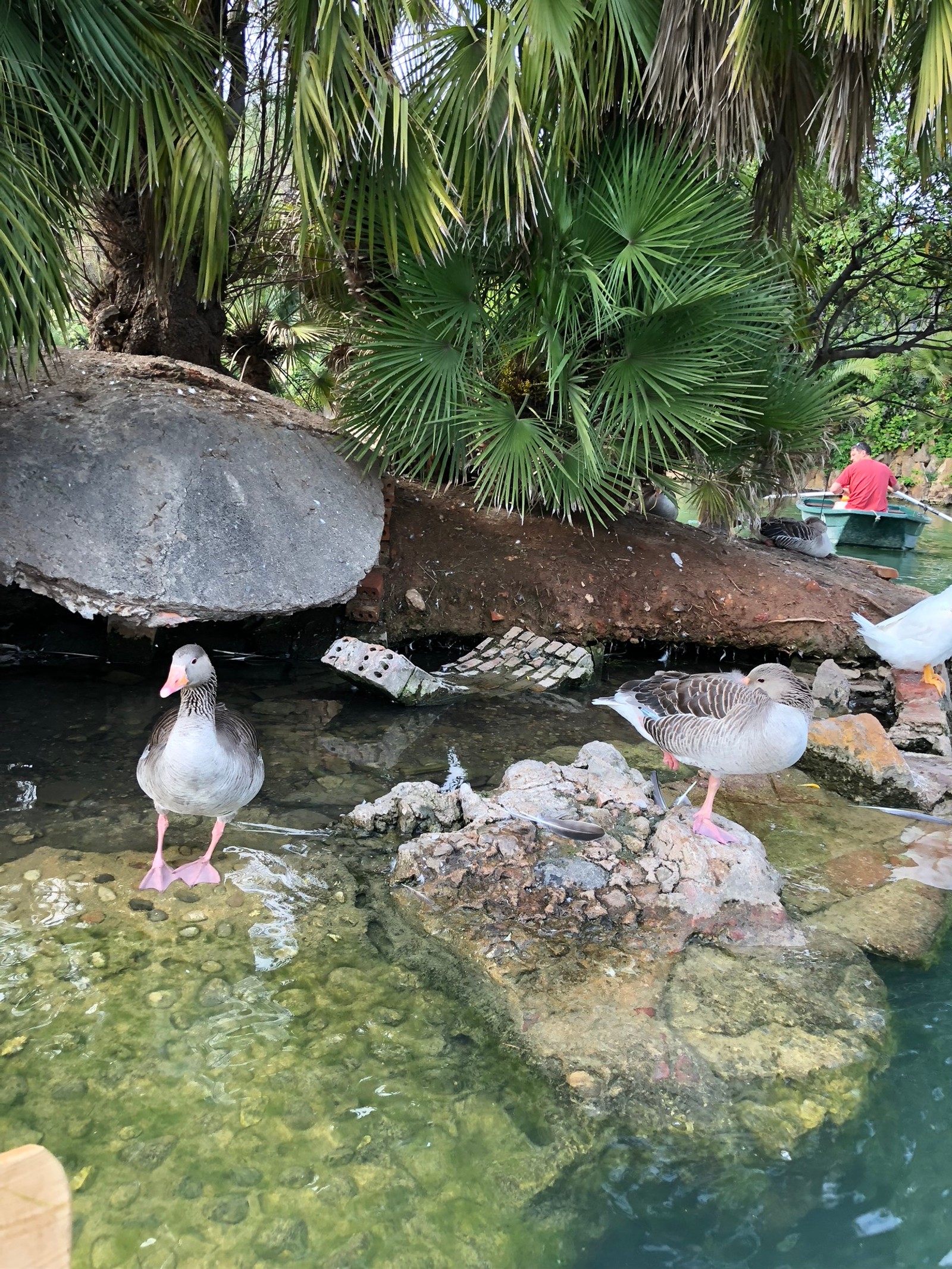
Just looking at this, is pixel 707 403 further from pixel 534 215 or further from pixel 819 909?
pixel 819 909

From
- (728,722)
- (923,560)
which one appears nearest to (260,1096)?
(728,722)

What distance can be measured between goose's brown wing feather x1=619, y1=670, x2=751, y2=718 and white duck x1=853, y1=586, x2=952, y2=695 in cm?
248

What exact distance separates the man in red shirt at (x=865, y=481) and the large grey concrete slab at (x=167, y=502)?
28.6 feet

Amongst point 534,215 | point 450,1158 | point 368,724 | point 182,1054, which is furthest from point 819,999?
point 534,215

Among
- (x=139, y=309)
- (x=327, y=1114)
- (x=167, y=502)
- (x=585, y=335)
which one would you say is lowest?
(x=327, y=1114)

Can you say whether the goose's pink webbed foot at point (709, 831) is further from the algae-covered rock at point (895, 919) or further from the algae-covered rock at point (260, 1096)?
the algae-covered rock at point (260, 1096)

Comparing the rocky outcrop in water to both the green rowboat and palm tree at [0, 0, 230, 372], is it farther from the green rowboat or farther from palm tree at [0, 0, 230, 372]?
the green rowboat

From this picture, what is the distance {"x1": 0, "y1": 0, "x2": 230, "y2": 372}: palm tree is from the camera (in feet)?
14.9

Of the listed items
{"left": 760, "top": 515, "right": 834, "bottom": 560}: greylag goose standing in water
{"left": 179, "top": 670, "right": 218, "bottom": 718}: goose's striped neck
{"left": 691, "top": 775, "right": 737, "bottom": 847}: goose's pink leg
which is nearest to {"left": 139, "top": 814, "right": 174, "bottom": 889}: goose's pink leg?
{"left": 179, "top": 670, "right": 218, "bottom": 718}: goose's striped neck

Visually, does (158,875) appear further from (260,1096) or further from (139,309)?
(139,309)

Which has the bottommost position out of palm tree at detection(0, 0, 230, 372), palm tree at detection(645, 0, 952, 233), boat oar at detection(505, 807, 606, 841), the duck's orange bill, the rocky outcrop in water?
the rocky outcrop in water

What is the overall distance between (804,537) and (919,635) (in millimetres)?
3191

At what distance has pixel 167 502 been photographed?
19.0 ft

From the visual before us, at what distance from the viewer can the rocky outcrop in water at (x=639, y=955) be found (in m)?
2.85
